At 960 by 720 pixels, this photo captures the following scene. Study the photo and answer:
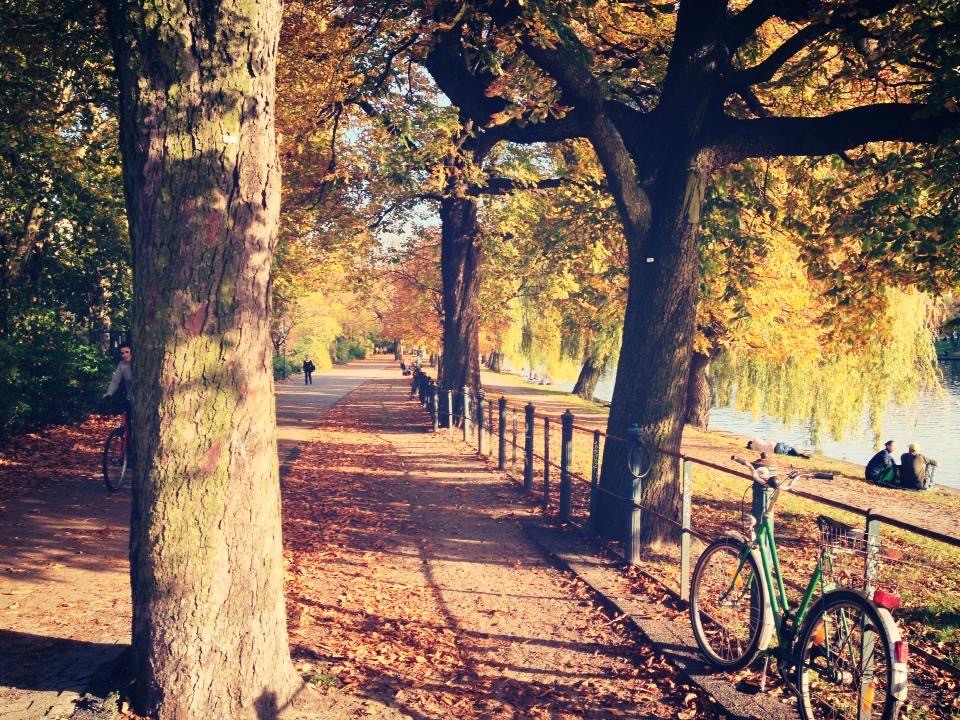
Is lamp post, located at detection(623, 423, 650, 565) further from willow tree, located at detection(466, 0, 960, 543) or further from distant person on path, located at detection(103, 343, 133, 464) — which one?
distant person on path, located at detection(103, 343, 133, 464)

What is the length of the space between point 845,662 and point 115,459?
1013 cm

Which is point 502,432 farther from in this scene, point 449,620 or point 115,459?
point 449,620

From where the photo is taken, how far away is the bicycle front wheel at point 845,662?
4.00 meters

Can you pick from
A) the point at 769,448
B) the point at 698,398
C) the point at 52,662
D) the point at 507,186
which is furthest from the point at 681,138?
the point at 698,398

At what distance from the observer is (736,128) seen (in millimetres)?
9141

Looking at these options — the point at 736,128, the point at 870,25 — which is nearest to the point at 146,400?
the point at 736,128

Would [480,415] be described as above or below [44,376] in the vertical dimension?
below

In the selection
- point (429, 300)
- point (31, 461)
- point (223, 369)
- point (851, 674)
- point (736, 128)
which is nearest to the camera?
point (851, 674)

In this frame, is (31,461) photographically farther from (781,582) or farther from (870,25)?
(870,25)

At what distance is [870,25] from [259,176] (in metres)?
8.03

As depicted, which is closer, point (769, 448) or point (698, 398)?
point (769, 448)

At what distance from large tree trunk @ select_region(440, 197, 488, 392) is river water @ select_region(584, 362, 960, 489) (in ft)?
33.5

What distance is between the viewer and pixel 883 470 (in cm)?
2011

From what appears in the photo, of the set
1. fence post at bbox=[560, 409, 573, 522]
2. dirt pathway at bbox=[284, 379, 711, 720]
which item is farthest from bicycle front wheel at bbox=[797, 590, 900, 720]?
fence post at bbox=[560, 409, 573, 522]
